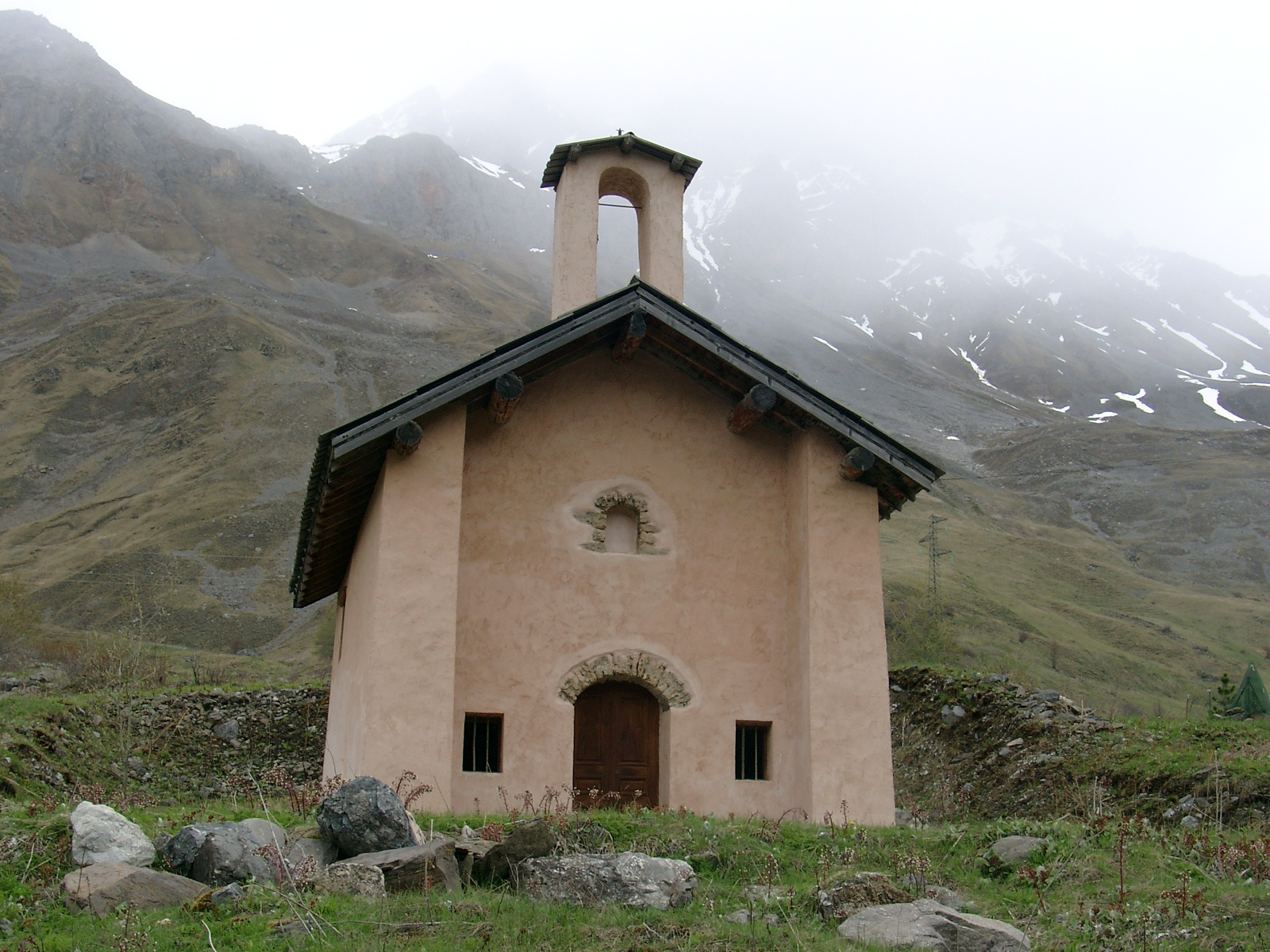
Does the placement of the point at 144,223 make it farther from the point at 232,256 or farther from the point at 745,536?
the point at 745,536

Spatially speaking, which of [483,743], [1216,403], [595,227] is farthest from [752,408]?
[1216,403]

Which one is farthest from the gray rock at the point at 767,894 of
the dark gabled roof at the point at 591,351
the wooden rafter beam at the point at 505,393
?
the wooden rafter beam at the point at 505,393

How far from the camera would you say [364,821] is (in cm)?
930

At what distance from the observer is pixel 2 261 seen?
11000 centimetres

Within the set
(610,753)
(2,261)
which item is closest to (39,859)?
(610,753)

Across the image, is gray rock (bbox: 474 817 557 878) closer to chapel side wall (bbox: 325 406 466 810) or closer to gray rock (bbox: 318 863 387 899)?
gray rock (bbox: 318 863 387 899)

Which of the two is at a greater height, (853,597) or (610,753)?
(853,597)

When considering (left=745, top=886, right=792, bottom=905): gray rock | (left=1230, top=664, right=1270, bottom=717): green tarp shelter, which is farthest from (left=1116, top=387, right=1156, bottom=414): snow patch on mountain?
(left=745, top=886, right=792, bottom=905): gray rock

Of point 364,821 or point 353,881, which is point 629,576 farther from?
point 353,881

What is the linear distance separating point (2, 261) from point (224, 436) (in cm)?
5053

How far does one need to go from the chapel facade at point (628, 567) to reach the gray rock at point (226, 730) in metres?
9.05

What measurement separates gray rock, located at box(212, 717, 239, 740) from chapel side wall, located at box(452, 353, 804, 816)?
39.8ft

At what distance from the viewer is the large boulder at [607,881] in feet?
29.2

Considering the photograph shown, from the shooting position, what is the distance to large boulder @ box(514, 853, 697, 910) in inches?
351
